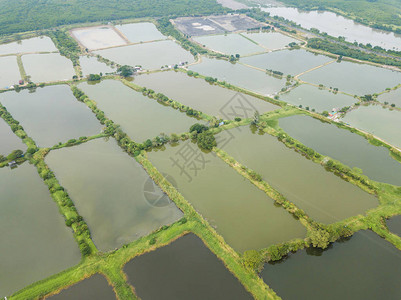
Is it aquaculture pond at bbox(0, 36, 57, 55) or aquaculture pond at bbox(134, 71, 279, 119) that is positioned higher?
aquaculture pond at bbox(0, 36, 57, 55)

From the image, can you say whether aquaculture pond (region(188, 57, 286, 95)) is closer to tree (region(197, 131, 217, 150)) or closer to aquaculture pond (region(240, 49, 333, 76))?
aquaculture pond (region(240, 49, 333, 76))

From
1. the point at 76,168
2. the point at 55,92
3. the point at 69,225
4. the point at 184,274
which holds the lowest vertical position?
the point at 184,274

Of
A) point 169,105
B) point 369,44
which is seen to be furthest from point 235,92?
point 369,44

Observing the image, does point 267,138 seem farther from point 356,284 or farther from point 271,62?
point 271,62

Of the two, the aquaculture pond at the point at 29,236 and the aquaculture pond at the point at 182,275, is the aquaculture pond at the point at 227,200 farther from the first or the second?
the aquaculture pond at the point at 29,236

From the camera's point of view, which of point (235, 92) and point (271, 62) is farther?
point (271, 62)

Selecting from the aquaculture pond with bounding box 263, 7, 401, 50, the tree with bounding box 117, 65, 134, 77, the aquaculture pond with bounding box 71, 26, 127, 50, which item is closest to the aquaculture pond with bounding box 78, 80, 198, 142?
the tree with bounding box 117, 65, 134, 77
